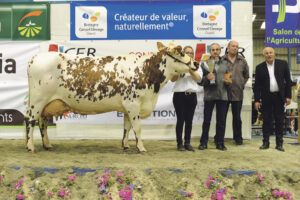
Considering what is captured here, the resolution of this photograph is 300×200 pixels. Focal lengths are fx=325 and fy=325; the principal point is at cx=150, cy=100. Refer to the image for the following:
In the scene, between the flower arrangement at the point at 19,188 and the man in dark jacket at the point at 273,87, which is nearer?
the flower arrangement at the point at 19,188

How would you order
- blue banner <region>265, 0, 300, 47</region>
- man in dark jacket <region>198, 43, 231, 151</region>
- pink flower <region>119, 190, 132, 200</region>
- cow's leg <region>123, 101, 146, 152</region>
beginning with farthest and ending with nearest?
blue banner <region>265, 0, 300, 47</region>, man in dark jacket <region>198, 43, 231, 151</region>, cow's leg <region>123, 101, 146, 152</region>, pink flower <region>119, 190, 132, 200</region>

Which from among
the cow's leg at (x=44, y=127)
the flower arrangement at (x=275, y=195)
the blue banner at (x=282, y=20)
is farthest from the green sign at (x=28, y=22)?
the flower arrangement at (x=275, y=195)

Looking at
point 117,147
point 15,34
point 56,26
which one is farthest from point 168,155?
point 15,34

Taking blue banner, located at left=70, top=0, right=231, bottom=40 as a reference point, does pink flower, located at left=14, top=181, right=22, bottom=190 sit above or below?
below

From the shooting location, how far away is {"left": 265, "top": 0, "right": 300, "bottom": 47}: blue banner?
21.9ft

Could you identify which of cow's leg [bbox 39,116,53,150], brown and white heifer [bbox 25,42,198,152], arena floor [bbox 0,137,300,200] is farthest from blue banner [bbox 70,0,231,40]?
arena floor [bbox 0,137,300,200]

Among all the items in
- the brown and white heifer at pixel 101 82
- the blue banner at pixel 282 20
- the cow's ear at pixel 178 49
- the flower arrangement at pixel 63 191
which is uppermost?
the blue banner at pixel 282 20

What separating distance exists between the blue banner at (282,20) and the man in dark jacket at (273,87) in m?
1.47

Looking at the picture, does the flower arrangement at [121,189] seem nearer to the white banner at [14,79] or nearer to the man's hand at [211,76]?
the man's hand at [211,76]

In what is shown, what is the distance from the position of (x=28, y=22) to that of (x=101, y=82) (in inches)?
119

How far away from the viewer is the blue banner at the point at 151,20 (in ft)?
22.2

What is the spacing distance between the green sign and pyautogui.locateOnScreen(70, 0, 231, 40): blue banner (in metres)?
0.59

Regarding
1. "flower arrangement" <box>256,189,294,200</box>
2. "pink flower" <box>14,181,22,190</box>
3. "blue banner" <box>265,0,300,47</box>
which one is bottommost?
"flower arrangement" <box>256,189,294,200</box>

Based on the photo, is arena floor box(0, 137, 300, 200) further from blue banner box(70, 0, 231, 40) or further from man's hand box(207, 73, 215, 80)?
blue banner box(70, 0, 231, 40)
